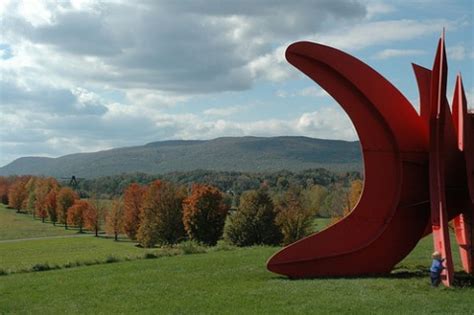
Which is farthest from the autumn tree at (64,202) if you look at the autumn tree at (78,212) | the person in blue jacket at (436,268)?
the person in blue jacket at (436,268)

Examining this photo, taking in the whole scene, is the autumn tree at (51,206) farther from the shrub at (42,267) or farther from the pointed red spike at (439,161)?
the pointed red spike at (439,161)

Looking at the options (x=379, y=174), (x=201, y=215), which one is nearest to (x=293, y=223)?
(x=201, y=215)

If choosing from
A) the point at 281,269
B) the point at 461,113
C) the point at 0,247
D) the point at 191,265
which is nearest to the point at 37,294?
the point at 191,265

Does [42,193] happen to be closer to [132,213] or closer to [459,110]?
[132,213]

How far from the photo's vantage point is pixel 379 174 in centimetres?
1516

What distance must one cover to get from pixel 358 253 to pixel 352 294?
6.47 ft

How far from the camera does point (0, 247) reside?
5706 cm

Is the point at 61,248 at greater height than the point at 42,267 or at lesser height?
lesser

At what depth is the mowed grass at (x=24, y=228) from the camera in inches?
2840

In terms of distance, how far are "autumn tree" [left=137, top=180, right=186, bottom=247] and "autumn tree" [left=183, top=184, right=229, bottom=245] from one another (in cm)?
372

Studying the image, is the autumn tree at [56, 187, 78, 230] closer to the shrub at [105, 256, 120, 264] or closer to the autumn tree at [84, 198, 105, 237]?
the autumn tree at [84, 198, 105, 237]

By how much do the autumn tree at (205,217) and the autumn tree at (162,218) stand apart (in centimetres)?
372

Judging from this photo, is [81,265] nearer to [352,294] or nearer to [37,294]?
[37,294]

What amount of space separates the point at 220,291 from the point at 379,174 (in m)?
4.81
